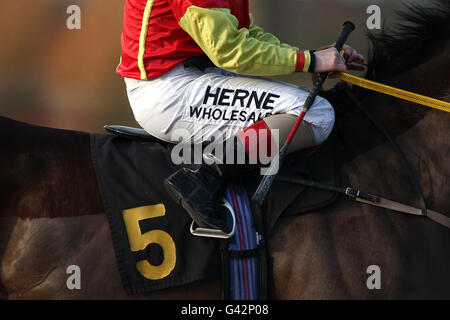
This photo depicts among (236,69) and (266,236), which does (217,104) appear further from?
(266,236)

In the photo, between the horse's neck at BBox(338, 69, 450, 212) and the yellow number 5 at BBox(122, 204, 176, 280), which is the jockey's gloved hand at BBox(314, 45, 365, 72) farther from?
the yellow number 5 at BBox(122, 204, 176, 280)

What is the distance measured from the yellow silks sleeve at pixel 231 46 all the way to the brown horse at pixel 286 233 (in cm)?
63

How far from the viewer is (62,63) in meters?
7.24

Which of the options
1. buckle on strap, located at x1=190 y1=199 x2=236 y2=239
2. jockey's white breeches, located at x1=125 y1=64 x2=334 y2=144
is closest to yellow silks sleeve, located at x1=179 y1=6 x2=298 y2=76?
jockey's white breeches, located at x1=125 y1=64 x2=334 y2=144

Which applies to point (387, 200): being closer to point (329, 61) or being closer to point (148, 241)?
point (329, 61)

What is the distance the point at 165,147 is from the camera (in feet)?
8.65

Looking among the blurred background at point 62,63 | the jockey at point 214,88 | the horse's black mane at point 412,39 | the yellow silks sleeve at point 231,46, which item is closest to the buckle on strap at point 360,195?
the jockey at point 214,88

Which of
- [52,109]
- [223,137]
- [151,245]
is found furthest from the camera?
[52,109]

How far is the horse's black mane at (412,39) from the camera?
275cm

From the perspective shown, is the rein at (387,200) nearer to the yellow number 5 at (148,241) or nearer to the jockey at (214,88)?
the jockey at (214,88)

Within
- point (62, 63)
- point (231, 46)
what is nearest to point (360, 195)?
point (231, 46)

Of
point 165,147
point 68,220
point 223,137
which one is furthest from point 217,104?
point 68,220

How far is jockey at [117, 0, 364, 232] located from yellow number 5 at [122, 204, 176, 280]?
0.18 m
